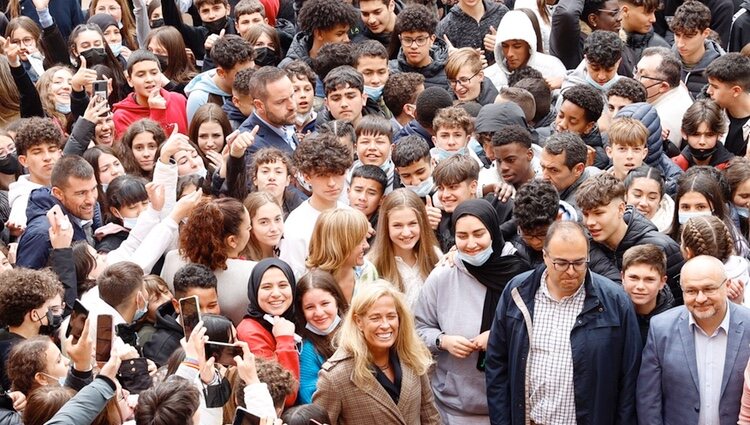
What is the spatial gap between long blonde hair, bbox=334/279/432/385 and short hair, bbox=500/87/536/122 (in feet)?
8.97

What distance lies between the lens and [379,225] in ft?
27.2

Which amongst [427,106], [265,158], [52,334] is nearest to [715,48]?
[427,106]

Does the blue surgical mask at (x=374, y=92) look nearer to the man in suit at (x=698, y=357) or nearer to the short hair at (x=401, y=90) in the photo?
the short hair at (x=401, y=90)

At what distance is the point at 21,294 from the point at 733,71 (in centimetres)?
505

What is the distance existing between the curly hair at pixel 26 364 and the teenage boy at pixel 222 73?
12.2 ft

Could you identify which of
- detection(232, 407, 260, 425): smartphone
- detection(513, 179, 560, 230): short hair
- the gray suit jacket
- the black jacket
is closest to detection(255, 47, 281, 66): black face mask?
detection(513, 179, 560, 230): short hair

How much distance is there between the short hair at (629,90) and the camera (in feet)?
32.2

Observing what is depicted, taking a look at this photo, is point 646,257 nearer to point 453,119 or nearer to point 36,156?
point 453,119

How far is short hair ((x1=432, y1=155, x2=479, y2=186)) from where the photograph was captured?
27.9 ft

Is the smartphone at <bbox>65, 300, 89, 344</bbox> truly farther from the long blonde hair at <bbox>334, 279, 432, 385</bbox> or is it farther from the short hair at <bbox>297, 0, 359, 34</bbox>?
the short hair at <bbox>297, 0, 359, 34</bbox>

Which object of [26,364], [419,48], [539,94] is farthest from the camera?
[419,48]

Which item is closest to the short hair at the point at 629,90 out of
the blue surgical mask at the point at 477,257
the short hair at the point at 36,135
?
the blue surgical mask at the point at 477,257

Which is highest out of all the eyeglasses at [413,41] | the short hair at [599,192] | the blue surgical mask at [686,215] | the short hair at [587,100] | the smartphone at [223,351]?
the eyeglasses at [413,41]

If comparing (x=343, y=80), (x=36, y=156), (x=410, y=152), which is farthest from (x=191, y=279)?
(x=343, y=80)
